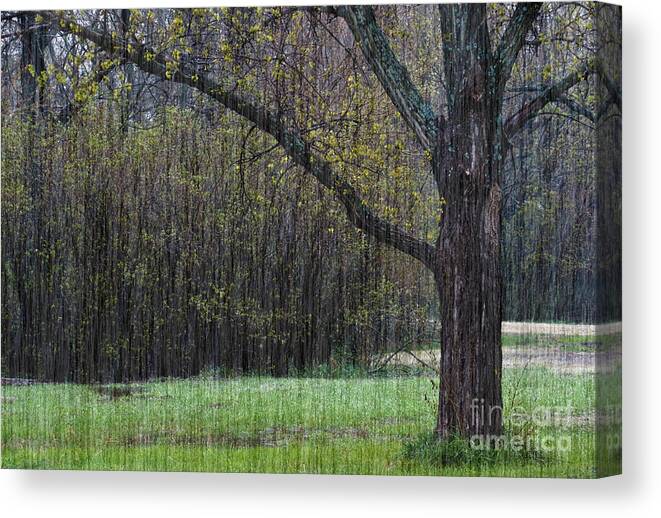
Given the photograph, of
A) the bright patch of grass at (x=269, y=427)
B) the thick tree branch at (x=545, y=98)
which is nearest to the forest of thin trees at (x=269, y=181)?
the thick tree branch at (x=545, y=98)

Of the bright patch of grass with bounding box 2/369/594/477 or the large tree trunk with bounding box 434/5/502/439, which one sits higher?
the large tree trunk with bounding box 434/5/502/439

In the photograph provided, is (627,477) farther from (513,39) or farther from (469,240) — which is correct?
(513,39)

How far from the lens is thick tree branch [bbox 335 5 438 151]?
8.92 meters

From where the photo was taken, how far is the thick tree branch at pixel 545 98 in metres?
8.73

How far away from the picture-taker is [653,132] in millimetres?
9039

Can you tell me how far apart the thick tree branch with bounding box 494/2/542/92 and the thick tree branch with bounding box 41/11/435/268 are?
1265 mm

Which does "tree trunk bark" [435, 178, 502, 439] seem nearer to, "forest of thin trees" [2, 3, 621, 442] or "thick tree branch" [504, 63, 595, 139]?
"forest of thin trees" [2, 3, 621, 442]

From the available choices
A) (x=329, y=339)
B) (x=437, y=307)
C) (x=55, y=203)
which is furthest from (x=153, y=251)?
(x=437, y=307)

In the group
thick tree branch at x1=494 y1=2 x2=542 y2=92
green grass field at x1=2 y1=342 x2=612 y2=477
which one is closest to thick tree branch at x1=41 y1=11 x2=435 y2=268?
green grass field at x1=2 y1=342 x2=612 y2=477

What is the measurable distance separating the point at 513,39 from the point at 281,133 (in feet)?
→ 5.84

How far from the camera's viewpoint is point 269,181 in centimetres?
910

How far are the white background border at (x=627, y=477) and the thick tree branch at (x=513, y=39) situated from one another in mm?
A: 781

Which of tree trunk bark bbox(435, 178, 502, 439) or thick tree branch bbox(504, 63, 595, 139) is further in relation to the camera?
tree trunk bark bbox(435, 178, 502, 439)

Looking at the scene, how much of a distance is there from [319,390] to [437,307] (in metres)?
1.04
